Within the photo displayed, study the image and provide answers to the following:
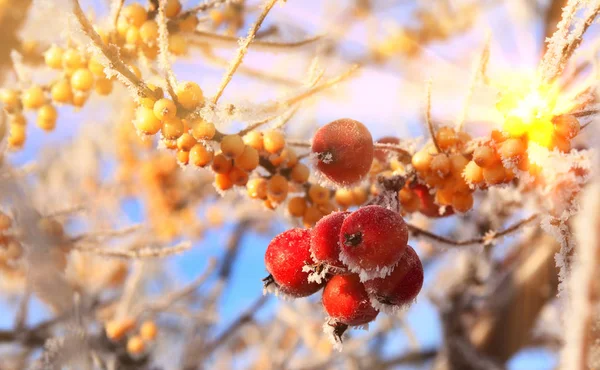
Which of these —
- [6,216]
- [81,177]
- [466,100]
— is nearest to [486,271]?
[466,100]

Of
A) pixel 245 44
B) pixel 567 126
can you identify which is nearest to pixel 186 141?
pixel 245 44

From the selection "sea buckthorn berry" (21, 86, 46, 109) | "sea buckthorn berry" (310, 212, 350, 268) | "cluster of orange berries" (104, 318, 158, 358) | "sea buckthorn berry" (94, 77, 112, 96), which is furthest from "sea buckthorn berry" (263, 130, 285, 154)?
"cluster of orange berries" (104, 318, 158, 358)

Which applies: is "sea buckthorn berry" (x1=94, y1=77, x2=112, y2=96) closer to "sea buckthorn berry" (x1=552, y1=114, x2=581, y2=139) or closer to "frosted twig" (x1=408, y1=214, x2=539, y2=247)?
"frosted twig" (x1=408, y1=214, x2=539, y2=247)

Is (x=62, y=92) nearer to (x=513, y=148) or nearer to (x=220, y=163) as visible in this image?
(x=220, y=163)

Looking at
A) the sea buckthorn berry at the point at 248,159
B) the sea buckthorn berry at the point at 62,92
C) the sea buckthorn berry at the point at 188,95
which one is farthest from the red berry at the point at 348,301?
the sea buckthorn berry at the point at 62,92

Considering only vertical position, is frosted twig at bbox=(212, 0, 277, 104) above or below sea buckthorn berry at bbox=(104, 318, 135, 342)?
below

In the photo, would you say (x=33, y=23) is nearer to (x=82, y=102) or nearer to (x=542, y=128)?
(x=82, y=102)
